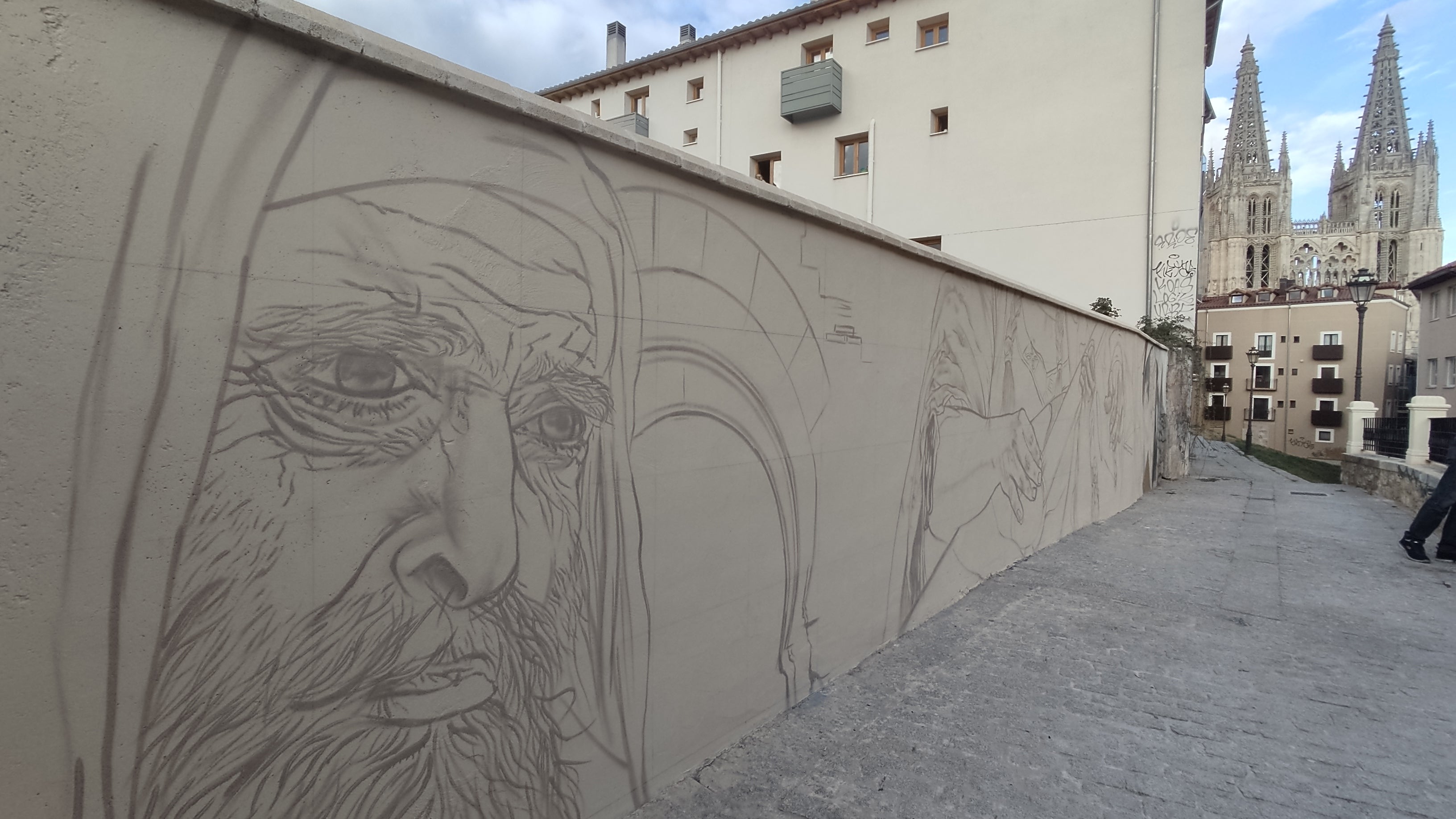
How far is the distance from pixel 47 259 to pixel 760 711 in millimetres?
2637

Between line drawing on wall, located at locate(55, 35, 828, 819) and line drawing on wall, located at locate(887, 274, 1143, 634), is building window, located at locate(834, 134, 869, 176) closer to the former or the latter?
line drawing on wall, located at locate(887, 274, 1143, 634)

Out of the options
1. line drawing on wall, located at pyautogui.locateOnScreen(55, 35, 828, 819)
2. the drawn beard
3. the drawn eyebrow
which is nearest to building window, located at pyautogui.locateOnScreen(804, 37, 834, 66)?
A: line drawing on wall, located at pyautogui.locateOnScreen(55, 35, 828, 819)

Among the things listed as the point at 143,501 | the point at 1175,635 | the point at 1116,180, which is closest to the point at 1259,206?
the point at 1116,180

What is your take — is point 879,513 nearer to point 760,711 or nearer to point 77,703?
point 760,711

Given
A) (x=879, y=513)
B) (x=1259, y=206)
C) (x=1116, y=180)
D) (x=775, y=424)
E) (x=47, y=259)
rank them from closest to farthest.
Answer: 1. (x=47, y=259)
2. (x=775, y=424)
3. (x=879, y=513)
4. (x=1116, y=180)
5. (x=1259, y=206)

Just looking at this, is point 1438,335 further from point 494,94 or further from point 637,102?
point 494,94

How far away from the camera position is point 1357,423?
15414 mm

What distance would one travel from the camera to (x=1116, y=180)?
A: 1495 cm

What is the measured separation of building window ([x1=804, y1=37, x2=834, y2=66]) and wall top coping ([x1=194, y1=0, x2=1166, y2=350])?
1765 centimetres

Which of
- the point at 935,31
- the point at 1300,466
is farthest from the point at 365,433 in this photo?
the point at 1300,466

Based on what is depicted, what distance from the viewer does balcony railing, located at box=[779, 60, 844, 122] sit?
1784 centimetres

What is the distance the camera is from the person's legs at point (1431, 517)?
20.1ft

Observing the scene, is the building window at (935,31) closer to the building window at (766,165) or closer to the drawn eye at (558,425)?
the building window at (766,165)

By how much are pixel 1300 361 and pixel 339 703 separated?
60.9 m
